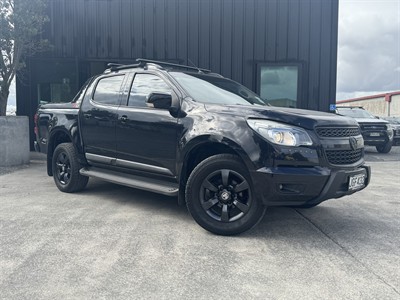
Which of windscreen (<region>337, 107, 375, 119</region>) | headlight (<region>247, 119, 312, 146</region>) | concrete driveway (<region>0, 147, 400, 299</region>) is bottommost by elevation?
concrete driveway (<region>0, 147, 400, 299</region>)

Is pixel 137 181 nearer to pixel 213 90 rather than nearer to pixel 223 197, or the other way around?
pixel 223 197

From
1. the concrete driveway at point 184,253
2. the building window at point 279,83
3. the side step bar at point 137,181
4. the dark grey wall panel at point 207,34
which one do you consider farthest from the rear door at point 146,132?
the building window at point 279,83

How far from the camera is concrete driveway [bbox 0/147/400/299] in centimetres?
263

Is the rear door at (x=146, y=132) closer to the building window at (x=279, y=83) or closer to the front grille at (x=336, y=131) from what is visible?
the front grille at (x=336, y=131)

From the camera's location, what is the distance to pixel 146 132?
175 inches

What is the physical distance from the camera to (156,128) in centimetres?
433

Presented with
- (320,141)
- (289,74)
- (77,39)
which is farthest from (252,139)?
(77,39)

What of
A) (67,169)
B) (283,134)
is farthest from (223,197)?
(67,169)

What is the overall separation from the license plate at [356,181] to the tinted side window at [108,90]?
3.01 m

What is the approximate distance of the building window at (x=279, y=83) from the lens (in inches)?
408

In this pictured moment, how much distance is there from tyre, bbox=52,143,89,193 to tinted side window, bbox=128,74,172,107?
1.41 metres

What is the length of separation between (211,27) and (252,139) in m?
7.45

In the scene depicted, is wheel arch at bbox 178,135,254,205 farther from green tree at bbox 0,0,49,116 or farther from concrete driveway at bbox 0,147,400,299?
green tree at bbox 0,0,49,116

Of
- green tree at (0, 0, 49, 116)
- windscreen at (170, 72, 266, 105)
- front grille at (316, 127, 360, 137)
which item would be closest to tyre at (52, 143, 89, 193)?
windscreen at (170, 72, 266, 105)
